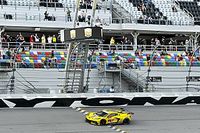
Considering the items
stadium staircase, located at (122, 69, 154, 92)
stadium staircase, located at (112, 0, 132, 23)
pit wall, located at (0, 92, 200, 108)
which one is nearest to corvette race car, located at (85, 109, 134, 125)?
pit wall, located at (0, 92, 200, 108)

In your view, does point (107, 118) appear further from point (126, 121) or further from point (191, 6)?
point (191, 6)

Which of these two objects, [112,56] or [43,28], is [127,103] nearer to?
[112,56]

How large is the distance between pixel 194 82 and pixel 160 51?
4.51m

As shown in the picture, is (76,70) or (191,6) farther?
(191,6)

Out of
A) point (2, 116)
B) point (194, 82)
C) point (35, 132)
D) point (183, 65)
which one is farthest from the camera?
point (183, 65)

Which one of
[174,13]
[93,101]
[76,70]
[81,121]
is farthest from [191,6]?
[81,121]

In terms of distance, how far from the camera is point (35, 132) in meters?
14.8

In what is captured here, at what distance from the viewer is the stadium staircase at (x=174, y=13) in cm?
3394

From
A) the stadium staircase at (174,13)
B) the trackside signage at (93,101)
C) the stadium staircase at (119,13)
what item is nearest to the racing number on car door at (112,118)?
the trackside signage at (93,101)

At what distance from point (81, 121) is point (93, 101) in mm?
3733

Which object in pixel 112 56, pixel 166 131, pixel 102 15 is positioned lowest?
pixel 166 131

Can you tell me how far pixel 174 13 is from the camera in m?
35.2

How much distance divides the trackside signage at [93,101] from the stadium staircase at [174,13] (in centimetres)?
1200

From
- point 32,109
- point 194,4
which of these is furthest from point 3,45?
point 194,4
